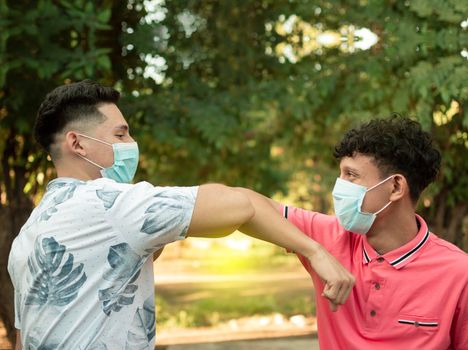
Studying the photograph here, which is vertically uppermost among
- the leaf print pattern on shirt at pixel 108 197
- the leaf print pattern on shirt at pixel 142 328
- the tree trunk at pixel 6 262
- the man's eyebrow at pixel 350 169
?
the leaf print pattern on shirt at pixel 108 197

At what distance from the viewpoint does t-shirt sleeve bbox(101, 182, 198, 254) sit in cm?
237

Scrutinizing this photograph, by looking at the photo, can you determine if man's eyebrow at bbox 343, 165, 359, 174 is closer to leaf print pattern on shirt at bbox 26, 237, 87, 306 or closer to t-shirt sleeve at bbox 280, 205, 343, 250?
t-shirt sleeve at bbox 280, 205, 343, 250

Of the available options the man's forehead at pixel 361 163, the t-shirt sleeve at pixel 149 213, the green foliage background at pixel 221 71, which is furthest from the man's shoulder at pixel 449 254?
the green foliage background at pixel 221 71

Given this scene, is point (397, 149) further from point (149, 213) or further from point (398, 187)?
point (149, 213)

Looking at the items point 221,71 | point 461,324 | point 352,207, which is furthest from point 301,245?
point 221,71

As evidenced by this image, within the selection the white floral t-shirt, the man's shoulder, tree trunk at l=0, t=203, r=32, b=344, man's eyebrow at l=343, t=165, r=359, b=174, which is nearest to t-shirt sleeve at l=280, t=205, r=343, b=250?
man's eyebrow at l=343, t=165, r=359, b=174

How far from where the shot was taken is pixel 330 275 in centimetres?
246

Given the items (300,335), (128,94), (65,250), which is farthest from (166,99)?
(65,250)

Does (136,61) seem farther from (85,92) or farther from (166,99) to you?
(85,92)

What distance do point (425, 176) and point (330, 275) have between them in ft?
2.48

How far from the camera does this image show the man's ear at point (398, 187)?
2938 mm

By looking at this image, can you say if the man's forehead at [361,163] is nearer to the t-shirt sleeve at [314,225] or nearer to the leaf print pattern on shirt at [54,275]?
the t-shirt sleeve at [314,225]

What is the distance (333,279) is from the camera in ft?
8.05

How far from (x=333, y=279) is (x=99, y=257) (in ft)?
2.31
